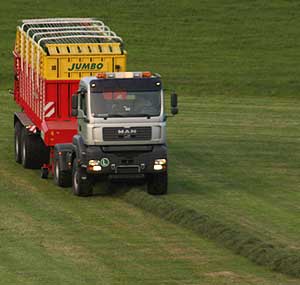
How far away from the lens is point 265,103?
191ft

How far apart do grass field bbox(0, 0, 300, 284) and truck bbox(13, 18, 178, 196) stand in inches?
27.9

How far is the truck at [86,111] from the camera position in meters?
34.5

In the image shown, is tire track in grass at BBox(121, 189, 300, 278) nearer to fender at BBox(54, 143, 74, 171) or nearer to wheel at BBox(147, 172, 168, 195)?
wheel at BBox(147, 172, 168, 195)

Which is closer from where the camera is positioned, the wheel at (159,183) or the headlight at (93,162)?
the headlight at (93,162)

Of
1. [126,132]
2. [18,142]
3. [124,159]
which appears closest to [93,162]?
[124,159]

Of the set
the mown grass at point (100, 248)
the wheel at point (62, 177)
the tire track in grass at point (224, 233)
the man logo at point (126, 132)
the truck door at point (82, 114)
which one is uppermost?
the truck door at point (82, 114)

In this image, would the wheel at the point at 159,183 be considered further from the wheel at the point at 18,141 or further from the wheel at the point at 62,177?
the wheel at the point at 18,141

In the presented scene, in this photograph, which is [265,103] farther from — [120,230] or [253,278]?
[253,278]

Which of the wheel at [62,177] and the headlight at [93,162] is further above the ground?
the headlight at [93,162]

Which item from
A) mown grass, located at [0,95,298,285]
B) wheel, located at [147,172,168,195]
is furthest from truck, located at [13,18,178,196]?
mown grass, located at [0,95,298,285]

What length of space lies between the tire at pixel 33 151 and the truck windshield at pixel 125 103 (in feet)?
19.3

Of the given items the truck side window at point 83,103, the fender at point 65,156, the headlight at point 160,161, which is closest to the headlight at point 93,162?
the truck side window at point 83,103

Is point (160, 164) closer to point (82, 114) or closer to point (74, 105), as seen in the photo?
point (82, 114)

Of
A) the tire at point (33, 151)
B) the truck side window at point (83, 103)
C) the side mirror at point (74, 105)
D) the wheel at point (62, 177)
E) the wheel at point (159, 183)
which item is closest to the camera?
the wheel at point (159, 183)
